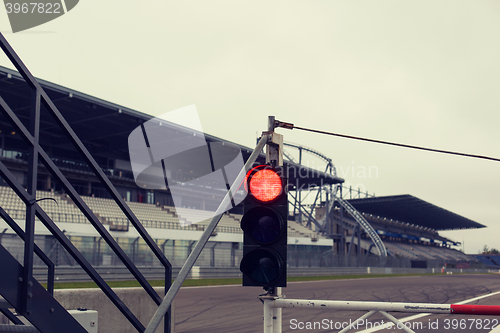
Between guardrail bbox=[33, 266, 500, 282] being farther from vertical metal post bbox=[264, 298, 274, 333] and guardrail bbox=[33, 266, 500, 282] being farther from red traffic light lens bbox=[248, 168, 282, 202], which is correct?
red traffic light lens bbox=[248, 168, 282, 202]

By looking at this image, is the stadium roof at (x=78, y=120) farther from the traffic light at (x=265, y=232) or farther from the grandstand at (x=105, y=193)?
the traffic light at (x=265, y=232)

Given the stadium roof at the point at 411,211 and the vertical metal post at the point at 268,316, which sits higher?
the stadium roof at the point at 411,211

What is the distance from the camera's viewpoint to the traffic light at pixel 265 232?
157 inches

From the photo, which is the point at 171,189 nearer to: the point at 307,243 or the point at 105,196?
the point at 105,196

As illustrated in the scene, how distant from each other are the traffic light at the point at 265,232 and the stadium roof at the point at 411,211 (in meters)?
69.2

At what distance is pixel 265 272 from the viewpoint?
4.00 meters

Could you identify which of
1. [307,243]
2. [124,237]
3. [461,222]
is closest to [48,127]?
[124,237]

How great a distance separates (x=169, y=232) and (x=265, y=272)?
3482 centimetres

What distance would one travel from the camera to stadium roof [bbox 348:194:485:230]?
73312 millimetres

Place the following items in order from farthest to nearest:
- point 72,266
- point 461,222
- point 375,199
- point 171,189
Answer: point 461,222, point 375,199, point 171,189, point 72,266

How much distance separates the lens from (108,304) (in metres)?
6.43

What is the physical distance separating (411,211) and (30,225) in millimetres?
83864

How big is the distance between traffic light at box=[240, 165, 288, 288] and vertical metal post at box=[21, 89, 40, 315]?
1.57 m

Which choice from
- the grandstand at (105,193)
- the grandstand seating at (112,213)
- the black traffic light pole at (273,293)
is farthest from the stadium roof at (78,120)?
the black traffic light pole at (273,293)
